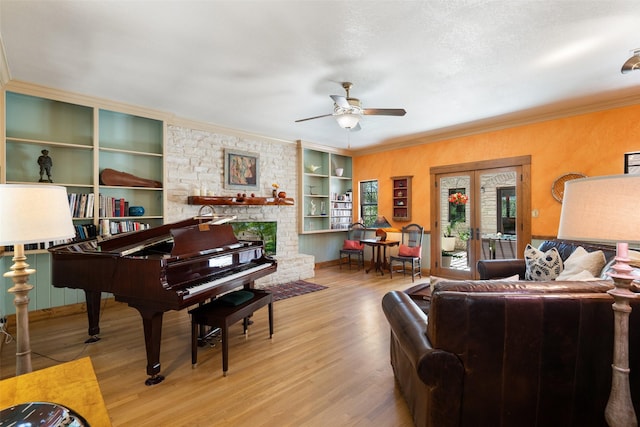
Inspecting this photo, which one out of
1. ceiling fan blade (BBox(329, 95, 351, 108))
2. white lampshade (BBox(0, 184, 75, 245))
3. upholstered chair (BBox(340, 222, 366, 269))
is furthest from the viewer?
upholstered chair (BBox(340, 222, 366, 269))

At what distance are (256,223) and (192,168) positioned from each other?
1.52 meters

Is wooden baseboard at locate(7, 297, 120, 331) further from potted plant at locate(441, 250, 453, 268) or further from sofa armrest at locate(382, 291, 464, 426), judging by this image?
potted plant at locate(441, 250, 453, 268)

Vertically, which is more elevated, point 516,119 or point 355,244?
point 516,119

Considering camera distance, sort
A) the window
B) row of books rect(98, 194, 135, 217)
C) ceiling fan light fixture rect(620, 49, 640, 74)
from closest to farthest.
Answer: ceiling fan light fixture rect(620, 49, 640, 74) < row of books rect(98, 194, 135, 217) < the window

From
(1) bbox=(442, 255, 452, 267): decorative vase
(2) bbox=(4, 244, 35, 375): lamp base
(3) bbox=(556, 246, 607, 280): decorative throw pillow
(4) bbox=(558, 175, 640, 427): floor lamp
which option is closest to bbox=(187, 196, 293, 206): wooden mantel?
(1) bbox=(442, 255, 452, 267): decorative vase

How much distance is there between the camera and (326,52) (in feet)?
9.25

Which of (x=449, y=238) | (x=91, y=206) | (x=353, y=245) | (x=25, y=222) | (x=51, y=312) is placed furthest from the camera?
(x=353, y=245)

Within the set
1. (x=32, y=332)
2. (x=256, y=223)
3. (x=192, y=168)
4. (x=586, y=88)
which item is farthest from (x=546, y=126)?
(x=32, y=332)

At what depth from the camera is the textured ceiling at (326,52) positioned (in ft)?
7.42

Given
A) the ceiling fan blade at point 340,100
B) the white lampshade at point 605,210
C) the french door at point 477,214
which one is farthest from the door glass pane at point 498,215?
the white lampshade at point 605,210

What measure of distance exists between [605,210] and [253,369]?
2.55 metres

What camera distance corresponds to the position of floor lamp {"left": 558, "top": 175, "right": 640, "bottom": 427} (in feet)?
3.98

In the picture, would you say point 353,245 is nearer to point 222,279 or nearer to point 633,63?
point 222,279

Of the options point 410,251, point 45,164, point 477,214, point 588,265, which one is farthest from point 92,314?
point 477,214
